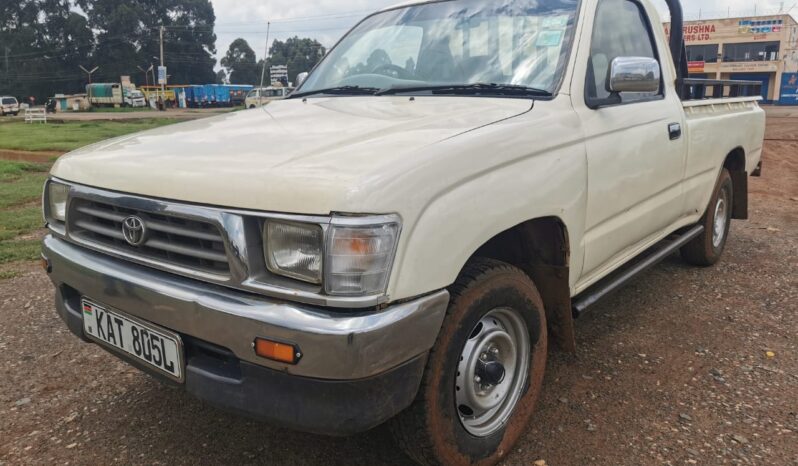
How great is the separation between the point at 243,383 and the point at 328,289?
0.41 metres

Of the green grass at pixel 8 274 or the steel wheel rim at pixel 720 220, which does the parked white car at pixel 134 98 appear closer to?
the green grass at pixel 8 274

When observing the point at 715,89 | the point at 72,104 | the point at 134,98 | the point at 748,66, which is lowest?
the point at 715,89

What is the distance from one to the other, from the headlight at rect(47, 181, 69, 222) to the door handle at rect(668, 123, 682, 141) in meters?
3.04

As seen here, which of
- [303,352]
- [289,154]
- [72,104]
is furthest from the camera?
[72,104]

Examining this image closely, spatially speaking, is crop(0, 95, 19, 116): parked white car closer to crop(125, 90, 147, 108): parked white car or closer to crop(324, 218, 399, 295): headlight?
crop(125, 90, 147, 108): parked white car

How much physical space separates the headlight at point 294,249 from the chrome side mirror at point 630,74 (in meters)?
1.67

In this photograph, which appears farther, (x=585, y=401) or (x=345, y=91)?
(x=345, y=91)

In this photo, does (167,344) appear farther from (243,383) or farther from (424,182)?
(424,182)

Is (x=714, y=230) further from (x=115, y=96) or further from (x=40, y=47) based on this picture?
(x=40, y=47)

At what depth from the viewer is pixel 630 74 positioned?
2662 millimetres

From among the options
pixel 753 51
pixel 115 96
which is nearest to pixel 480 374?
pixel 753 51

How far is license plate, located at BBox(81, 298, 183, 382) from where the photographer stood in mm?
→ 1970

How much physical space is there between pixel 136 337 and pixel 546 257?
1634 millimetres

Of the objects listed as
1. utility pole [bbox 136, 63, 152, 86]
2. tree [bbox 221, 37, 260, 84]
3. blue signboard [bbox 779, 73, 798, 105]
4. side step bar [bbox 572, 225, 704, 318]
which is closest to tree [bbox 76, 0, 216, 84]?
utility pole [bbox 136, 63, 152, 86]
